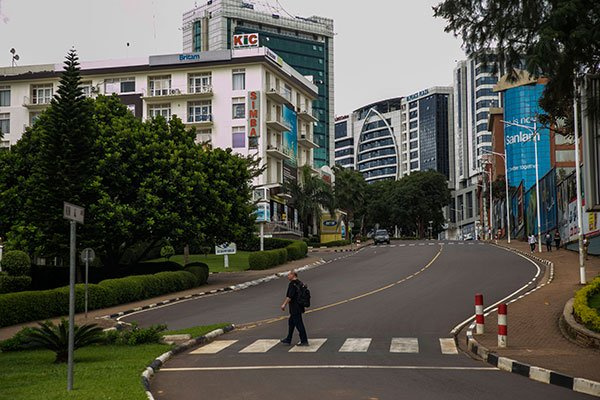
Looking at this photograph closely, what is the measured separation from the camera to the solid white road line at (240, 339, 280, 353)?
16656 millimetres

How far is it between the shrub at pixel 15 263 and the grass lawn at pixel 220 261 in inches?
662

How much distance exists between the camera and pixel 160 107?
3236 inches

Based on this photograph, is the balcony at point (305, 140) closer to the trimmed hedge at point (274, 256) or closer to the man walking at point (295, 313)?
the trimmed hedge at point (274, 256)

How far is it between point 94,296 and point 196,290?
735cm

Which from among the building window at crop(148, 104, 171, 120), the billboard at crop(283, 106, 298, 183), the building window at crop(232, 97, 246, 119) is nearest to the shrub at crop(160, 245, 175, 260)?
the building window at crop(232, 97, 246, 119)

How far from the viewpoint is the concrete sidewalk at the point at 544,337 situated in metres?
13.8

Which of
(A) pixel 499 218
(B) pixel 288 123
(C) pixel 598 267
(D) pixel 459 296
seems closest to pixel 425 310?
(D) pixel 459 296

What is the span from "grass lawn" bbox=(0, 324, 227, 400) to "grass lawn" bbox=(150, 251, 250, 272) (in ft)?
111

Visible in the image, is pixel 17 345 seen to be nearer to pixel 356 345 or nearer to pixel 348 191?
pixel 356 345

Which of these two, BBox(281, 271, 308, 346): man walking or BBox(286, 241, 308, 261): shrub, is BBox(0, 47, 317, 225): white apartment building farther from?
BBox(281, 271, 308, 346): man walking

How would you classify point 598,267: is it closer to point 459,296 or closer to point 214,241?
point 459,296

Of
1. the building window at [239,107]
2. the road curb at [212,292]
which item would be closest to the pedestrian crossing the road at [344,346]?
the road curb at [212,292]

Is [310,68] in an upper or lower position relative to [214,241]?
upper

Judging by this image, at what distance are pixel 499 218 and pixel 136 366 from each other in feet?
341
